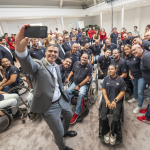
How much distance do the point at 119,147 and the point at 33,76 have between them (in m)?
1.79

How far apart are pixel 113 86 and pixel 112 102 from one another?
0.30 metres

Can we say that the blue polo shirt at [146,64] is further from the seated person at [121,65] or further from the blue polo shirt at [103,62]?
the blue polo shirt at [103,62]

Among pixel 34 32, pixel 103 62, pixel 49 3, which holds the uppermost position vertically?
pixel 49 3

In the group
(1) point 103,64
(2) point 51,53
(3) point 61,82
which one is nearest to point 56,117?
(3) point 61,82

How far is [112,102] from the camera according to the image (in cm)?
183

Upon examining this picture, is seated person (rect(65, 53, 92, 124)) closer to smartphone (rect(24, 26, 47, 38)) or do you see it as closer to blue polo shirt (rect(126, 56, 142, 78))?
blue polo shirt (rect(126, 56, 142, 78))

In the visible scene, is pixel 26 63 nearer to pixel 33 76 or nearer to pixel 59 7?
pixel 33 76

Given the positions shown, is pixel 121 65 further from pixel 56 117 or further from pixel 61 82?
pixel 56 117

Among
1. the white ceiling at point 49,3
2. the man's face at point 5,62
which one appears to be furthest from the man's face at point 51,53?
the white ceiling at point 49,3

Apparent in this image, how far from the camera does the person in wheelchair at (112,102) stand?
1698mm

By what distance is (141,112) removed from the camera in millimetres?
2297

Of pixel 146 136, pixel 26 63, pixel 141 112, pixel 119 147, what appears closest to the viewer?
pixel 26 63

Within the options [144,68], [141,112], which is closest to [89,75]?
[144,68]

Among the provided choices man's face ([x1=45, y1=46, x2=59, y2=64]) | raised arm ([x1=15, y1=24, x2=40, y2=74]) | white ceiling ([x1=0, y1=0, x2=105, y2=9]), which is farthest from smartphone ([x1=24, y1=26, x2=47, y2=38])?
white ceiling ([x1=0, y1=0, x2=105, y2=9])
